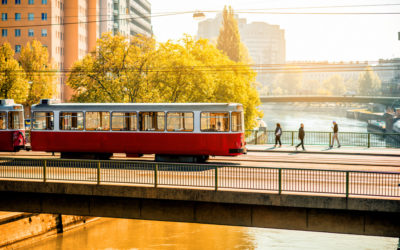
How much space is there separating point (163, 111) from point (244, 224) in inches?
367

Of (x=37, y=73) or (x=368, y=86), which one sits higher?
(x=368, y=86)

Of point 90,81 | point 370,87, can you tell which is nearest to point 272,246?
point 90,81

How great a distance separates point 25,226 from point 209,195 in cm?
1489

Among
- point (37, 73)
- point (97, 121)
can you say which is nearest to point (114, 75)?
point (97, 121)

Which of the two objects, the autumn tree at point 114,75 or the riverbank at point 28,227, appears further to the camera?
the autumn tree at point 114,75

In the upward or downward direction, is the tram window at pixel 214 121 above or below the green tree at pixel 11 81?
below

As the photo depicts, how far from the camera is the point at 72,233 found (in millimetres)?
29922

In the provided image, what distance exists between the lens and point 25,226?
26.8m

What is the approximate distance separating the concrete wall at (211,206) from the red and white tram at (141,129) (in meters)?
6.74

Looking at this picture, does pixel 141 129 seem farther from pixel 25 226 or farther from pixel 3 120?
pixel 3 120

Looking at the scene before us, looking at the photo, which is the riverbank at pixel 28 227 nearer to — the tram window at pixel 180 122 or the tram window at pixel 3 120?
the tram window at pixel 3 120

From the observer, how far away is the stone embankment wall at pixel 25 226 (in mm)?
25141

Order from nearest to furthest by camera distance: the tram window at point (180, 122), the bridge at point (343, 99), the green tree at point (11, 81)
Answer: the tram window at point (180, 122), the green tree at point (11, 81), the bridge at point (343, 99)

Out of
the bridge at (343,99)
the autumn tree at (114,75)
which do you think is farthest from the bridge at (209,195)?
the bridge at (343,99)
